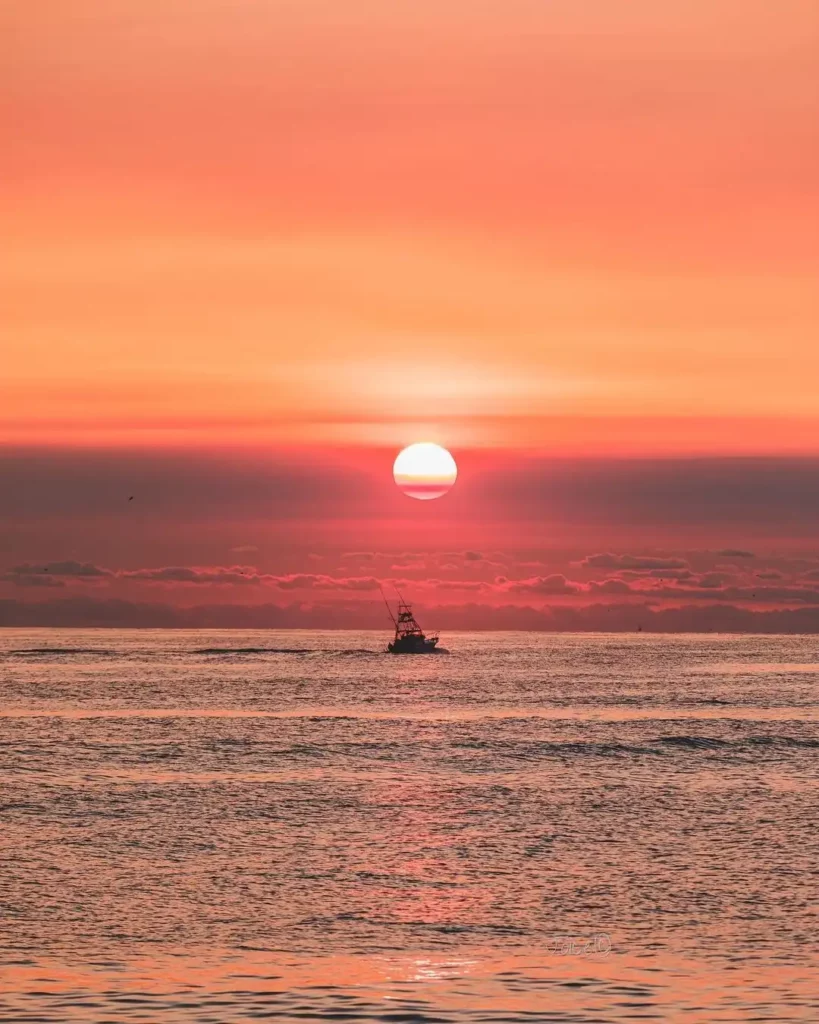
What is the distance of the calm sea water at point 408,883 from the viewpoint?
1468 inches

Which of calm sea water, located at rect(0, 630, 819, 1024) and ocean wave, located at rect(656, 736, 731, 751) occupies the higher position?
ocean wave, located at rect(656, 736, 731, 751)

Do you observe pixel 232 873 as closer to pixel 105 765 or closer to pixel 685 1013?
pixel 685 1013

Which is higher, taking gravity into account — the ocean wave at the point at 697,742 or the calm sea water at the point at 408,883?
the ocean wave at the point at 697,742

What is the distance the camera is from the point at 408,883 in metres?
54.2

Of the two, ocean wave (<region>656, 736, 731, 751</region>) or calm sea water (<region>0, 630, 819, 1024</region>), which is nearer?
calm sea water (<region>0, 630, 819, 1024</region>)

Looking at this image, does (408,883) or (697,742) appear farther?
(697,742)

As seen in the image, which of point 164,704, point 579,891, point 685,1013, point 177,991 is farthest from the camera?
point 164,704

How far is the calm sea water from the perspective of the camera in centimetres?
3728

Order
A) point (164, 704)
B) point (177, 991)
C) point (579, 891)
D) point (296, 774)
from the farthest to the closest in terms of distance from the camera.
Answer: point (164, 704)
point (296, 774)
point (579, 891)
point (177, 991)

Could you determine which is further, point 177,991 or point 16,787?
point 16,787

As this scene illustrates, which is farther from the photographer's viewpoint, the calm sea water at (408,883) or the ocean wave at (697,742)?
the ocean wave at (697,742)

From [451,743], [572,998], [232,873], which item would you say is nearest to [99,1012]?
[572,998]

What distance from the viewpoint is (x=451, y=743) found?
399 feet

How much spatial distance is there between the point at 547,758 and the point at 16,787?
41.9 metres
